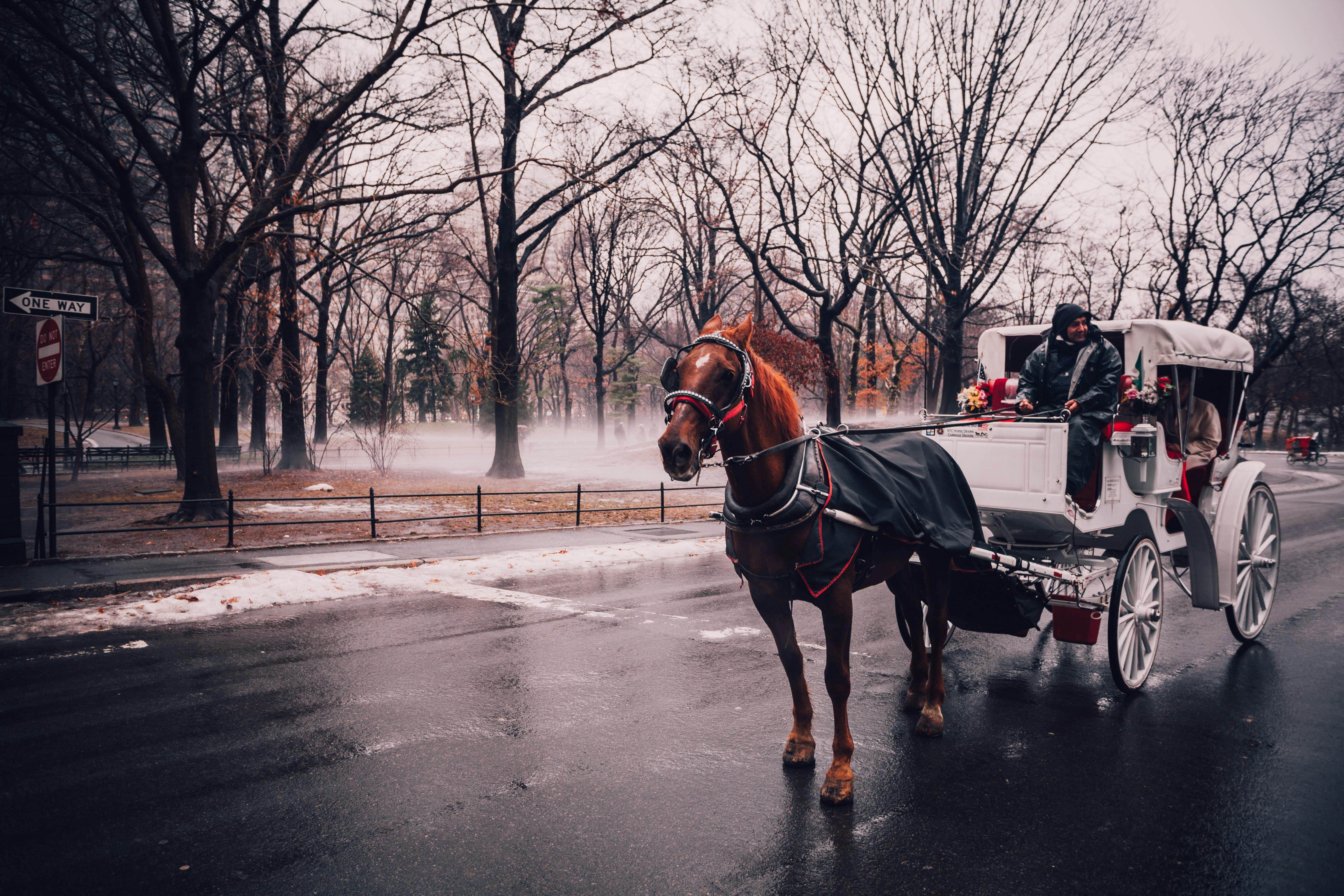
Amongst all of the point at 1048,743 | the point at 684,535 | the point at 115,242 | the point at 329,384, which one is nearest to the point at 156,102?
the point at 115,242

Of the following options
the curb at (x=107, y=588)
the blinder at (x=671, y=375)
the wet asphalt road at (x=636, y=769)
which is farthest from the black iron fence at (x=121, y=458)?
the blinder at (x=671, y=375)

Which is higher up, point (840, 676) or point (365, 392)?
point (365, 392)

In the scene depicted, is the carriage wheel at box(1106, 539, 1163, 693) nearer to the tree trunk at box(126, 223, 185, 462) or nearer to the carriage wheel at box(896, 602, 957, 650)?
the carriage wheel at box(896, 602, 957, 650)

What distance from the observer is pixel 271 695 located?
5.93 meters

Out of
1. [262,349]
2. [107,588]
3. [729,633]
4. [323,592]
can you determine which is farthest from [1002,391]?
[262,349]

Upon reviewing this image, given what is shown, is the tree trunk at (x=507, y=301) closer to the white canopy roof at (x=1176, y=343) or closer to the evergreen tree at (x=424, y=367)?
the white canopy roof at (x=1176, y=343)

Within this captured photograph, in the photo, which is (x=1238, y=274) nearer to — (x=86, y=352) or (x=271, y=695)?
(x=271, y=695)

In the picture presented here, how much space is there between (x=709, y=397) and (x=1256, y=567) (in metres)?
6.39

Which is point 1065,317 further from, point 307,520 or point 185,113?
point 185,113

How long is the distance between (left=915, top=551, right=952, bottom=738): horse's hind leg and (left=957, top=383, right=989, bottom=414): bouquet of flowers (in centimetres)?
180

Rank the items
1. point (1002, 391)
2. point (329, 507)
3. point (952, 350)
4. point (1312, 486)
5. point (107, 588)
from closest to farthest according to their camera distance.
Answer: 1. point (1002, 391)
2. point (107, 588)
3. point (329, 507)
4. point (952, 350)
5. point (1312, 486)

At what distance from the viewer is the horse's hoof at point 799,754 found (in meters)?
4.62

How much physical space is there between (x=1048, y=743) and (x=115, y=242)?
22.1 m

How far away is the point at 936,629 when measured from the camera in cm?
525
